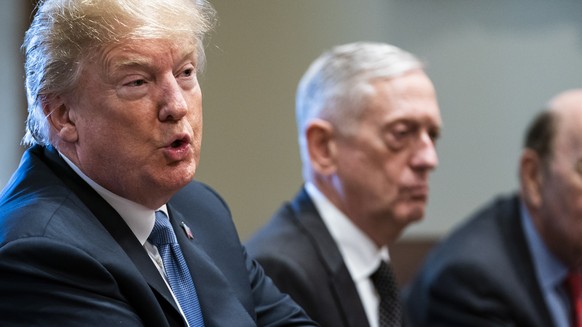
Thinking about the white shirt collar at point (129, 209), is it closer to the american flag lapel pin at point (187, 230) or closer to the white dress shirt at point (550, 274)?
the american flag lapel pin at point (187, 230)

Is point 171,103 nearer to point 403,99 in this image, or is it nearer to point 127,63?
point 127,63

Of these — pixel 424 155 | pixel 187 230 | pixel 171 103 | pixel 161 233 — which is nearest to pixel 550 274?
pixel 424 155

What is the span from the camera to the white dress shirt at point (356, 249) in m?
2.79

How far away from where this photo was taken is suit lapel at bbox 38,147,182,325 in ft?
5.78

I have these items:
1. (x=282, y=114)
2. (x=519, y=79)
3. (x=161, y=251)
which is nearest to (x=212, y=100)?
(x=282, y=114)

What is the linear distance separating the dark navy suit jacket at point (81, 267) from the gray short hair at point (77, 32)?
15cm

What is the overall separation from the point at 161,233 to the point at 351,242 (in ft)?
3.53

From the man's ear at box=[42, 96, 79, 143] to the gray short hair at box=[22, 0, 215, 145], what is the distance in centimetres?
1

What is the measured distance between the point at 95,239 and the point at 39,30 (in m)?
0.41

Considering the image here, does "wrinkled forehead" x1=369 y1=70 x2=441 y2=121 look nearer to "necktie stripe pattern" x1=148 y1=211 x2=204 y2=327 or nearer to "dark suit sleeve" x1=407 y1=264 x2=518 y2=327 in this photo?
"dark suit sleeve" x1=407 y1=264 x2=518 y2=327

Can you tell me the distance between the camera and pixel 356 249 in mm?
2863

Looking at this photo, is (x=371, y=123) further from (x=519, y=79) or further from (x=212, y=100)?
(x=519, y=79)

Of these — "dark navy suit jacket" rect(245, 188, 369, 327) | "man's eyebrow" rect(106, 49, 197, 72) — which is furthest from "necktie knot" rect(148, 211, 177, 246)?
"dark navy suit jacket" rect(245, 188, 369, 327)

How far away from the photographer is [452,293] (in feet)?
10.3
